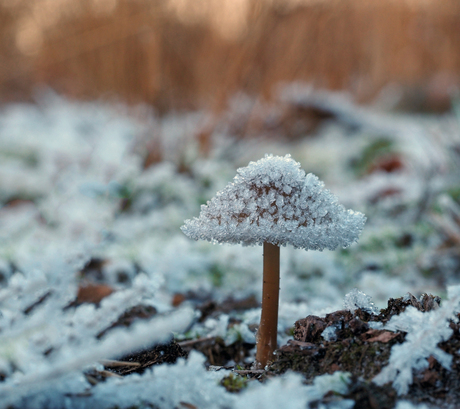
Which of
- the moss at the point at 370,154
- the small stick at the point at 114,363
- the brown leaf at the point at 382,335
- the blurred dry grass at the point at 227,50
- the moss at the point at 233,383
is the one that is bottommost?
the moss at the point at 233,383

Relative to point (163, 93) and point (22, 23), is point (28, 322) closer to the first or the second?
point (163, 93)

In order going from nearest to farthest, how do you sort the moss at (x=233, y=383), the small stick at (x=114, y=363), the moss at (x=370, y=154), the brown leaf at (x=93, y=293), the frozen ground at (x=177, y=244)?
the frozen ground at (x=177, y=244)
the moss at (x=233, y=383)
the small stick at (x=114, y=363)
the brown leaf at (x=93, y=293)
the moss at (x=370, y=154)

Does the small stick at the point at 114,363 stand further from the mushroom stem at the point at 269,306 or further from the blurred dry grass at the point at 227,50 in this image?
the blurred dry grass at the point at 227,50

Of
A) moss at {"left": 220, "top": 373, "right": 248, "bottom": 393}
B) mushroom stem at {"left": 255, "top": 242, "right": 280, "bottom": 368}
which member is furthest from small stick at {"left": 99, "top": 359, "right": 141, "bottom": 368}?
mushroom stem at {"left": 255, "top": 242, "right": 280, "bottom": 368}

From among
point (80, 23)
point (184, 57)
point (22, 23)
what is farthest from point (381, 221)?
point (22, 23)

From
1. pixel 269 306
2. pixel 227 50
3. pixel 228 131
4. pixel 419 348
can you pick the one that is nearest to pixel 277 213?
pixel 269 306

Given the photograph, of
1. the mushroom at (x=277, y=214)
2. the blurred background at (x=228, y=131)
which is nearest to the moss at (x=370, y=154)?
the blurred background at (x=228, y=131)

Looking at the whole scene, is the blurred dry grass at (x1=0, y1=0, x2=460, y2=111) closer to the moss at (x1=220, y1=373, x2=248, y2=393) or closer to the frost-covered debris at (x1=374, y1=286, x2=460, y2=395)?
the moss at (x1=220, y1=373, x2=248, y2=393)

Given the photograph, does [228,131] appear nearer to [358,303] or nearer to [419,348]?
[358,303]
